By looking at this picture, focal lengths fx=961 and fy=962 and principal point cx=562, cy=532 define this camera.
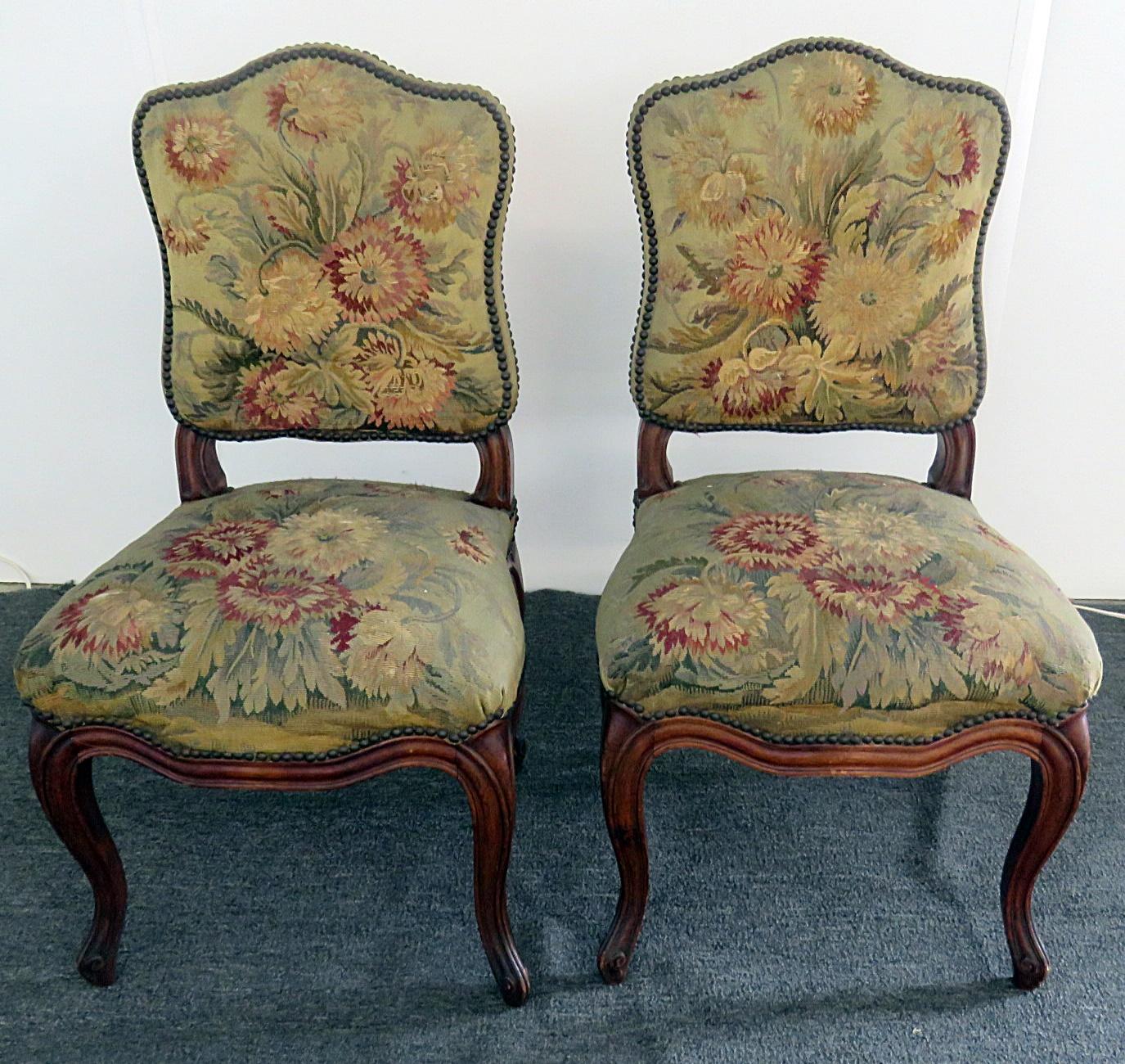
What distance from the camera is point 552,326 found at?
170 cm

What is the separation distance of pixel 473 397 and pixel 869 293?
55 cm

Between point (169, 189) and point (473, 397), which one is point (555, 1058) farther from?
point (169, 189)

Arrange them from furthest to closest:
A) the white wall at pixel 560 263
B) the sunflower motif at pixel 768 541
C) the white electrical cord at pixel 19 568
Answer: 1. the white electrical cord at pixel 19 568
2. the white wall at pixel 560 263
3. the sunflower motif at pixel 768 541

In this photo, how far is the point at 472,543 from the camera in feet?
3.94

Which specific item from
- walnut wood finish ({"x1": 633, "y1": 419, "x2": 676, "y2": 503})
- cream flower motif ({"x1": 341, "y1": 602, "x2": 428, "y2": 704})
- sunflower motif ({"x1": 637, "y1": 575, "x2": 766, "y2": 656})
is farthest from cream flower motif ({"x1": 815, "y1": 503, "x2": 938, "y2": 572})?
cream flower motif ({"x1": 341, "y1": 602, "x2": 428, "y2": 704})

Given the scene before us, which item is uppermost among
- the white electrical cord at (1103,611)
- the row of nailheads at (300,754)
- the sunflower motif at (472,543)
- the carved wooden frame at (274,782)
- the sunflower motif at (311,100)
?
the sunflower motif at (311,100)

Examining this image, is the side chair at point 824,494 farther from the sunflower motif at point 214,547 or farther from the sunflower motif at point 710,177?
the sunflower motif at point 214,547

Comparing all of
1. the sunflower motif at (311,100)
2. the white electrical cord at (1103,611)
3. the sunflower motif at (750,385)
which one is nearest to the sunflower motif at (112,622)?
the sunflower motif at (311,100)

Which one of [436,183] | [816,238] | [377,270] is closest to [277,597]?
[377,270]

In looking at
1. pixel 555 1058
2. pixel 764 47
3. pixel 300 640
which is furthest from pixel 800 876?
pixel 764 47

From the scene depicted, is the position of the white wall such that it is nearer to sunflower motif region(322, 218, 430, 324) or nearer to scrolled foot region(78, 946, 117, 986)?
sunflower motif region(322, 218, 430, 324)

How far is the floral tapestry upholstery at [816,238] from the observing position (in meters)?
1.24

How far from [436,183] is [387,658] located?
A: 63 cm

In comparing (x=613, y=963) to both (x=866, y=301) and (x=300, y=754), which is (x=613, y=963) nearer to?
(x=300, y=754)
